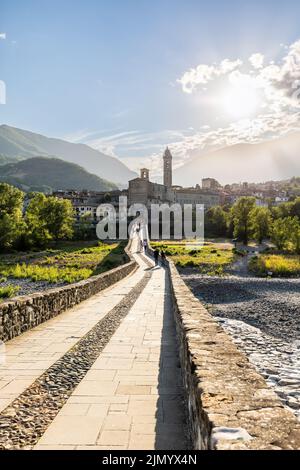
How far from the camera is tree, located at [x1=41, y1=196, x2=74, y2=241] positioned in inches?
Result: 2921

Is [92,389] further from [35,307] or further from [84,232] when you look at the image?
[84,232]

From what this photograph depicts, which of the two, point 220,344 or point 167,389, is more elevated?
point 220,344

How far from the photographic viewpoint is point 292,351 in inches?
467

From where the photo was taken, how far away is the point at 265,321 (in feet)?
59.2

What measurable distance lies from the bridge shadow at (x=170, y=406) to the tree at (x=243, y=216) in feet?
233

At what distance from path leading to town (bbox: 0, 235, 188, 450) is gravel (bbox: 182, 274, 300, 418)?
7.64 ft

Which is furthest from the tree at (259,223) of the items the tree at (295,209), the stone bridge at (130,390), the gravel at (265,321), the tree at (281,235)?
the stone bridge at (130,390)

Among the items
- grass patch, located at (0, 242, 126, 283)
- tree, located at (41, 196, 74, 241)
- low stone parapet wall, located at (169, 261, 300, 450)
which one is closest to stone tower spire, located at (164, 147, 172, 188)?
tree, located at (41, 196, 74, 241)

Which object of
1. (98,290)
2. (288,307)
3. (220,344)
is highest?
(220,344)

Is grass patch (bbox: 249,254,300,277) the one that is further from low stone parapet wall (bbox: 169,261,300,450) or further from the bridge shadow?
low stone parapet wall (bbox: 169,261,300,450)

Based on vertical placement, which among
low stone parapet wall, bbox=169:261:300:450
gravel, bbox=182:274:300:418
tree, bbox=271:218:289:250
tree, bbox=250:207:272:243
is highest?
tree, bbox=250:207:272:243

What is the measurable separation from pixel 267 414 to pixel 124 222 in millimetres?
93929
